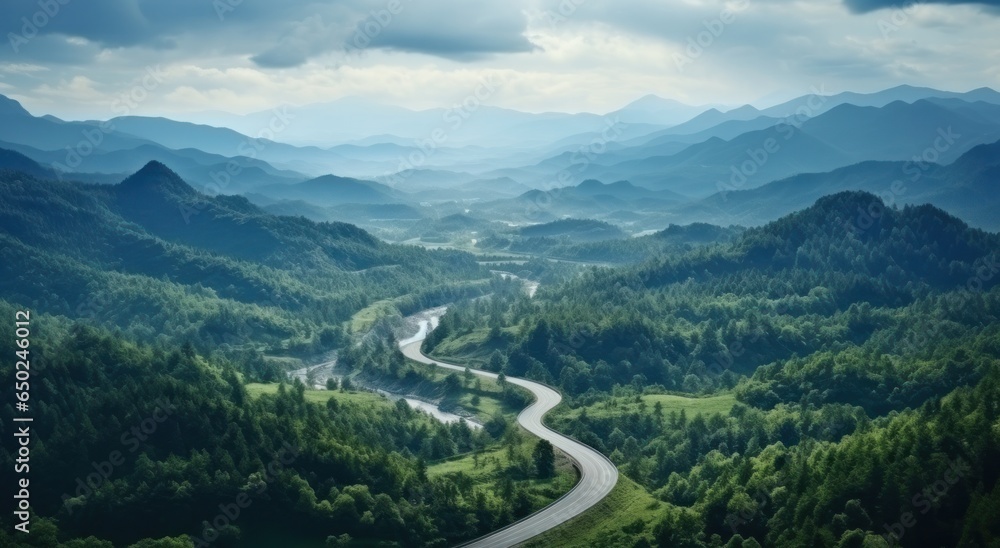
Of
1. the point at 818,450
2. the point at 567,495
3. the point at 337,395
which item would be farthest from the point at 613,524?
the point at 337,395

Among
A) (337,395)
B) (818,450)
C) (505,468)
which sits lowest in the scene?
(337,395)

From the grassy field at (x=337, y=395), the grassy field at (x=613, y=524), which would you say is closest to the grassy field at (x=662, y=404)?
the grassy field at (x=337, y=395)

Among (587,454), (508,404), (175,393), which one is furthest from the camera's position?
(508,404)

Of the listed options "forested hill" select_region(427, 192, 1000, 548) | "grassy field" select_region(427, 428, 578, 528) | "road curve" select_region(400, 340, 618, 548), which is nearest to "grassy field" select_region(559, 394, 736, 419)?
"forested hill" select_region(427, 192, 1000, 548)

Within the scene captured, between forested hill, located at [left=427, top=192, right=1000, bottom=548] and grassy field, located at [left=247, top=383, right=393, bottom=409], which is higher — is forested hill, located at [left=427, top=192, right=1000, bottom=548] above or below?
above

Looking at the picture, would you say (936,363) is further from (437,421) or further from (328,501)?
(328,501)

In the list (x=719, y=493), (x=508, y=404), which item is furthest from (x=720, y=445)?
(x=508, y=404)

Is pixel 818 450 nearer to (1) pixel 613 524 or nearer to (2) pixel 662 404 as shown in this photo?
(1) pixel 613 524

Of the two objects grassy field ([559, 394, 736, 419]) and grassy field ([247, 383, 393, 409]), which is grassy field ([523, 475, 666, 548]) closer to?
grassy field ([559, 394, 736, 419])
